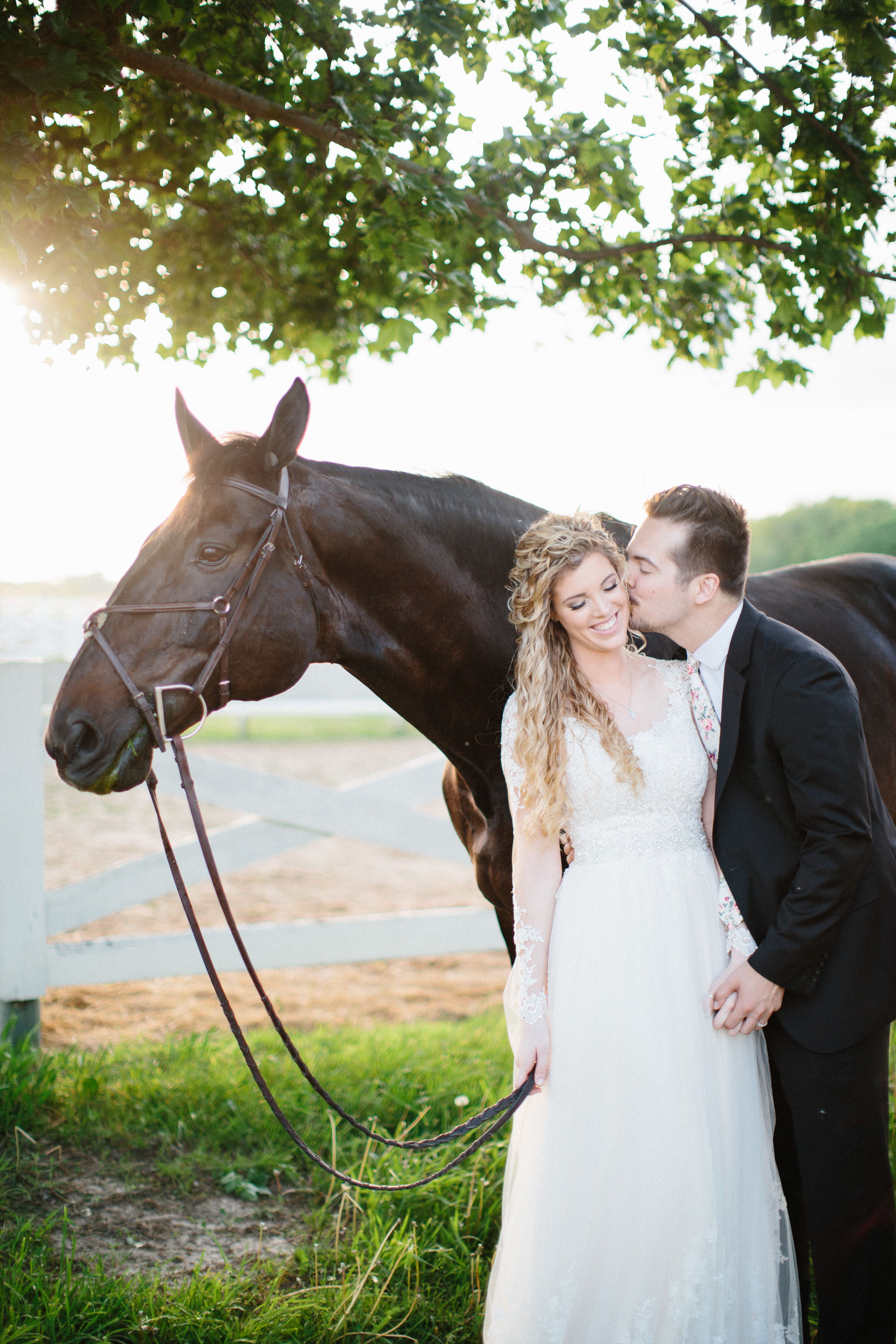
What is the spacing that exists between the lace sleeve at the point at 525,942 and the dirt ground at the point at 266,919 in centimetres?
167

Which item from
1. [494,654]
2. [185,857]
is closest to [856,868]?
[494,654]

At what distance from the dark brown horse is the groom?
0.54 m

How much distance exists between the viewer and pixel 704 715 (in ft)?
6.74

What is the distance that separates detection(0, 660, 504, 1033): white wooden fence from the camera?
356 cm

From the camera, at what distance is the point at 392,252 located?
2.92 metres

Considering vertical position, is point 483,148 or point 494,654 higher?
point 483,148

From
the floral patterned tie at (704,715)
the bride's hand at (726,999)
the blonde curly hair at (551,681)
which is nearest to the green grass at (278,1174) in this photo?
the bride's hand at (726,999)

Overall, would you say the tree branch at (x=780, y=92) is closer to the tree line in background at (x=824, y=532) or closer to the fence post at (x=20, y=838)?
the tree line in background at (x=824, y=532)

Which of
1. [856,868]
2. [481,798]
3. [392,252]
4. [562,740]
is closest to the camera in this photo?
[856,868]

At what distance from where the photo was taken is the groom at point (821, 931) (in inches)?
70.0

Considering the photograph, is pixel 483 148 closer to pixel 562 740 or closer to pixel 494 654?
pixel 494 654

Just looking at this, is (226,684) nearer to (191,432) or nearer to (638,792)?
(191,432)

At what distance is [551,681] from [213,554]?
0.91 metres

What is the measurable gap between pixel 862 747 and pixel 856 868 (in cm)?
26
